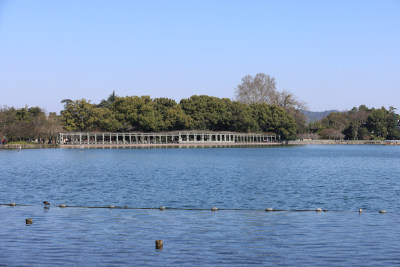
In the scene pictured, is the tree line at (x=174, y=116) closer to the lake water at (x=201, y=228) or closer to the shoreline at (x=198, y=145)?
the shoreline at (x=198, y=145)

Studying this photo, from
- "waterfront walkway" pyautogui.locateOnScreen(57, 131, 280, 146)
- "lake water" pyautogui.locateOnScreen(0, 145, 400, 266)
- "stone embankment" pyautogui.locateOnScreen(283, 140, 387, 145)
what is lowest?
"lake water" pyautogui.locateOnScreen(0, 145, 400, 266)

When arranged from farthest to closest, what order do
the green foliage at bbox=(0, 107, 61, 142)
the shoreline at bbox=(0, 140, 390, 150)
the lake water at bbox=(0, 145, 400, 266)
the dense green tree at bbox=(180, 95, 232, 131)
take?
the dense green tree at bbox=(180, 95, 232, 131) < the shoreline at bbox=(0, 140, 390, 150) < the green foliage at bbox=(0, 107, 61, 142) < the lake water at bbox=(0, 145, 400, 266)

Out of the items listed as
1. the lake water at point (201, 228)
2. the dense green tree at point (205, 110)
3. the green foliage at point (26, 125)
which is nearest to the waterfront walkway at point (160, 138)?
the dense green tree at point (205, 110)

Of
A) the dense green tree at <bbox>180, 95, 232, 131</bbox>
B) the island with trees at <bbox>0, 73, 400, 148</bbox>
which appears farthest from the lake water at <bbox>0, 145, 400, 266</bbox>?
the dense green tree at <bbox>180, 95, 232, 131</bbox>

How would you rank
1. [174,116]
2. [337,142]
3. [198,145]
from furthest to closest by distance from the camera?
[337,142] < [198,145] < [174,116]

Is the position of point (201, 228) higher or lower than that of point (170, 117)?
lower

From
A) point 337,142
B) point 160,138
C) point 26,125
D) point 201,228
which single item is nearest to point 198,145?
point 160,138

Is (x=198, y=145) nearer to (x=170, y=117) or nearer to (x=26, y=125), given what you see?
(x=170, y=117)

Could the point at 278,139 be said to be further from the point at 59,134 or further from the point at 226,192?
the point at 226,192

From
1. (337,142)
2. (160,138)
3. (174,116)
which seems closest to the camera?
(174,116)

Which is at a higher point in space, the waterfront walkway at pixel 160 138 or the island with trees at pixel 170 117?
the island with trees at pixel 170 117

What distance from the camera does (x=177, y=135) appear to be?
11550cm

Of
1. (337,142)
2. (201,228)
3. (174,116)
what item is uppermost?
(174,116)

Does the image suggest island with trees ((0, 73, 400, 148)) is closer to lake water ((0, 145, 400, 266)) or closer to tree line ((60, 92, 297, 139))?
tree line ((60, 92, 297, 139))
